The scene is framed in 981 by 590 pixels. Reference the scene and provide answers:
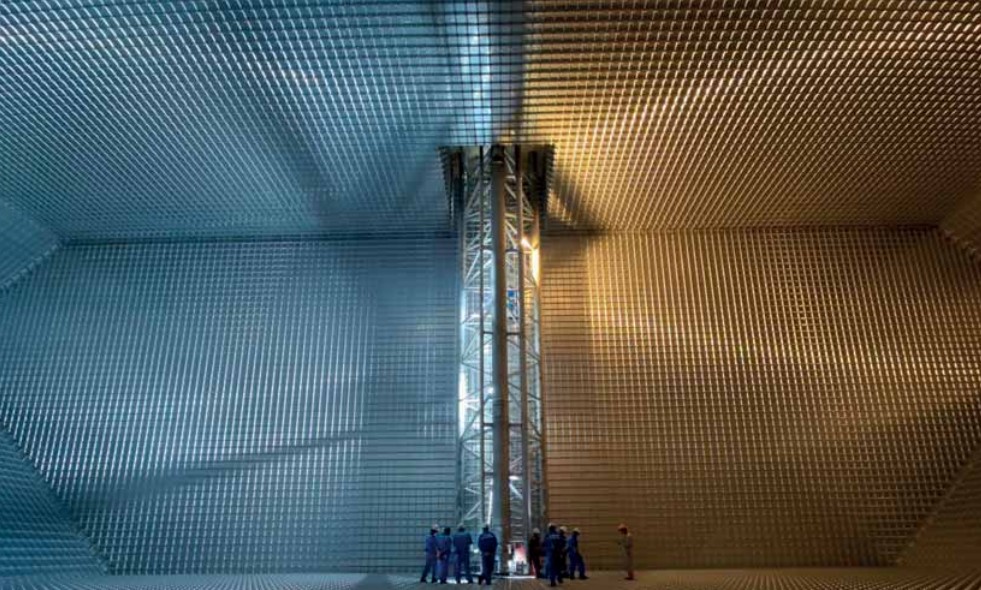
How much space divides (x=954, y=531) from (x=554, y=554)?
28.0ft

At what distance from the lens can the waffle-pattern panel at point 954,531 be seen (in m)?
12.3

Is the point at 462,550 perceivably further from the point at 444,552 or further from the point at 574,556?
the point at 574,556

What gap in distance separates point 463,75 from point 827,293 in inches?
369

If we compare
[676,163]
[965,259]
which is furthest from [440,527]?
[965,259]

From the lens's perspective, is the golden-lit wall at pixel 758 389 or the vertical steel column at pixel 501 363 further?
the golden-lit wall at pixel 758 389

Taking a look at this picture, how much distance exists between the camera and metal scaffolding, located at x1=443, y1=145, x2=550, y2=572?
1081 centimetres

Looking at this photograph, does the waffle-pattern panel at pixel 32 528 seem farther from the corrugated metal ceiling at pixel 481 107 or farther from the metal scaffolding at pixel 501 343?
the metal scaffolding at pixel 501 343

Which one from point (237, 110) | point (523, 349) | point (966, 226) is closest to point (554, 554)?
point (523, 349)

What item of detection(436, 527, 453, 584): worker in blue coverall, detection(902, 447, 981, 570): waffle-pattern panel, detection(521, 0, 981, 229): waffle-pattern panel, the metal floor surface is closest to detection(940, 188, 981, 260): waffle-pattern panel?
detection(521, 0, 981, 229): waffle-pattern panel

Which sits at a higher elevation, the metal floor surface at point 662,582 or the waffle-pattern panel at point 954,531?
the waffle-pattern panel at point 954,531

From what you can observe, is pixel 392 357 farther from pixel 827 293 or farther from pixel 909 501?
pixel 909 501

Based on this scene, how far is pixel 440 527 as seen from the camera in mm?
12844

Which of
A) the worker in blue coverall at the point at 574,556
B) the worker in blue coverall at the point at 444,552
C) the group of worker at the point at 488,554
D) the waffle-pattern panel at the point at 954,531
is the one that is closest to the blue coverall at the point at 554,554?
the group of worker at the point at 488,554

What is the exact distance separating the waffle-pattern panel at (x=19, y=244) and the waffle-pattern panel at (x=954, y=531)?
18712mm
